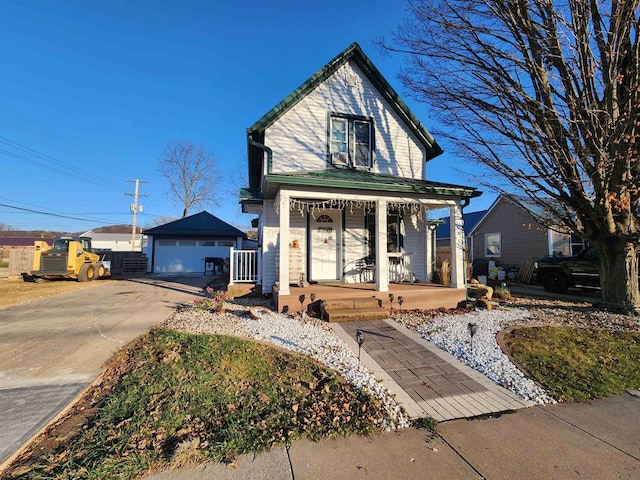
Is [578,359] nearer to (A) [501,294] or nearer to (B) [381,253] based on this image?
(B) [381,253]

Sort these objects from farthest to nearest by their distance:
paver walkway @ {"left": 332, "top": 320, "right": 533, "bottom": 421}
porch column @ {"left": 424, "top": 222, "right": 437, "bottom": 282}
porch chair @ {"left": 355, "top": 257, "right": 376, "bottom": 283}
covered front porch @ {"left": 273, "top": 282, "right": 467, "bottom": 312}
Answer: porch column @ {"left": 424, "top": 222, "right": 437, "bottom": 282}
porch chair @ {"left": 355, "top": 257, "right": 376, "bottom": 283}
covered front porch @ {"left": 273, "top": 282, "right": 467, "bottom": 312}
paver walkway @ {"left": 332, "top": 320, "right": 533, "bottom": 421}

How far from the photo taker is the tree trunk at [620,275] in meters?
7.26

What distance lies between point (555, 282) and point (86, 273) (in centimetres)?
2141

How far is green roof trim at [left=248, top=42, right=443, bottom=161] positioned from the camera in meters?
8.96

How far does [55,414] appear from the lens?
2961mm

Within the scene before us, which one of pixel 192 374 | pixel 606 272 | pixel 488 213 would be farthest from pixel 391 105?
pixel 488 213

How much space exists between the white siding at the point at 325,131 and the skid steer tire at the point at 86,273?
1235 centimetres

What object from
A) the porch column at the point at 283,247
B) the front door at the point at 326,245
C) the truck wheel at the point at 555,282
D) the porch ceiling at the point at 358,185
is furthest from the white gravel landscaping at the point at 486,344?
the truck wheel at the point at 555,282

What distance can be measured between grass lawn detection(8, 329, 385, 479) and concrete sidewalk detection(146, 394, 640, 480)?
17 cm

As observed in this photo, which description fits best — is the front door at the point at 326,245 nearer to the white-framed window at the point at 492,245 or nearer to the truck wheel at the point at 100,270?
the truck wheel at the point at 100,270

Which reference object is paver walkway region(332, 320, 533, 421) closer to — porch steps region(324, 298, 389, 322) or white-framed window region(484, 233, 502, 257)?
porch steps region(324, 298, 389, 322)

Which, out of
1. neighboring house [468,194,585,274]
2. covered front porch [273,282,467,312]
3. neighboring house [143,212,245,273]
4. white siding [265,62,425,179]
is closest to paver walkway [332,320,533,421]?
covered front porch [273,282,467,312]

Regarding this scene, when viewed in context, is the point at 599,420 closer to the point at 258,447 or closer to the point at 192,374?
the point at 258,447

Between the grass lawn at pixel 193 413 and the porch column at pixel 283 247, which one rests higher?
the porch column at pixel 283 247
